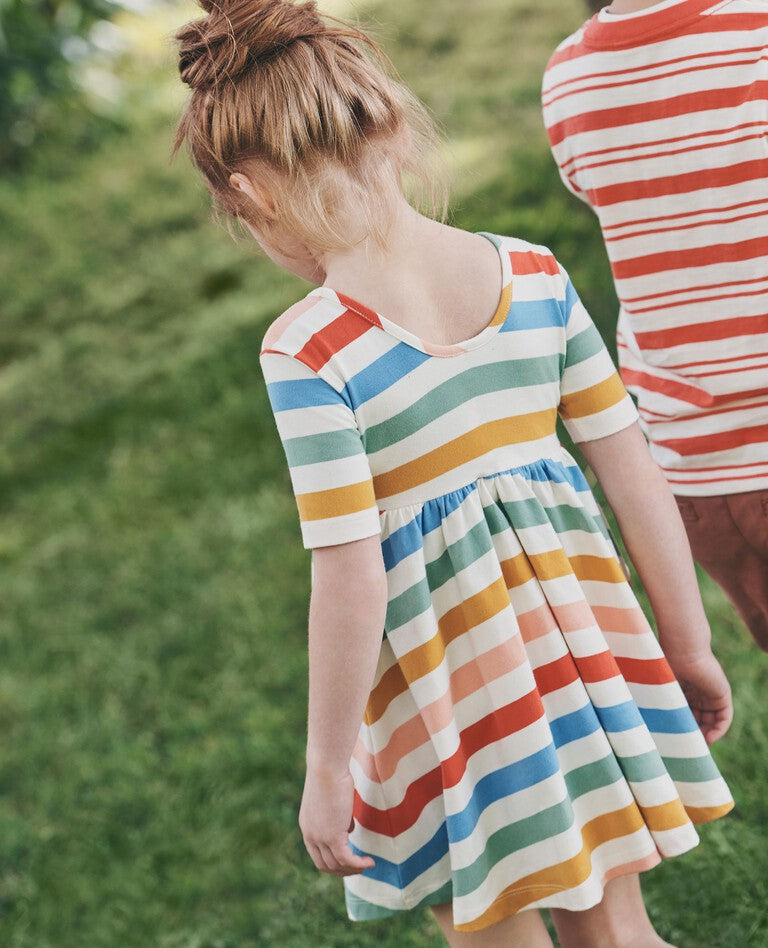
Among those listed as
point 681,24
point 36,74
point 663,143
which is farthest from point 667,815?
point 36,74

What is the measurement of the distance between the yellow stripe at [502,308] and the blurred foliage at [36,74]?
5.67 metres

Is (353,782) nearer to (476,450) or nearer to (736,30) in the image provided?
(476,450)

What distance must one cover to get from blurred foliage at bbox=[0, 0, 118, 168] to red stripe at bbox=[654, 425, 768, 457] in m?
5.58

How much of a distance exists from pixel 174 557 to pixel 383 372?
2.65 m

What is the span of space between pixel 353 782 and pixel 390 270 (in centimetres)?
63

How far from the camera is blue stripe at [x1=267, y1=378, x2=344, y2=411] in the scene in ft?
4.06

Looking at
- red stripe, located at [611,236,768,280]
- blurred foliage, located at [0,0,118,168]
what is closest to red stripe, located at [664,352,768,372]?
red stripe, located at [611,236,768,280]

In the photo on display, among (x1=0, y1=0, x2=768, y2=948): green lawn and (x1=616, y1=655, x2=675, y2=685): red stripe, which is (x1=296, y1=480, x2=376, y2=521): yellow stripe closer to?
(x1=616, y1=655, x2=675, y2=685): red stripe

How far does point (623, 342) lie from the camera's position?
1.71m

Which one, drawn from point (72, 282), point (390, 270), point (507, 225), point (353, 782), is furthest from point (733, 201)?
point (72, 282)

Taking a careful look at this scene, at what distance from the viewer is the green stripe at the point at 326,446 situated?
1.24 m

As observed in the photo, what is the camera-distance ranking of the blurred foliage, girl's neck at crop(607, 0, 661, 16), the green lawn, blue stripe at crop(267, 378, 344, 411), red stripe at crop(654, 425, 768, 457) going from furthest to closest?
the blurred foliage, the green lawn, red stripe at crop(654, 425, 768, 457), girl's neck at crop(607, 0, 661, 16), blue stripe at crop(267, 378, 344, 411)

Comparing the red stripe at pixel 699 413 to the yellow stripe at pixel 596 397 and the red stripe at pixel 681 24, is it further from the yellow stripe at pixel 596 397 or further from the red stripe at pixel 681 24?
the red stripe at pixel 681 24

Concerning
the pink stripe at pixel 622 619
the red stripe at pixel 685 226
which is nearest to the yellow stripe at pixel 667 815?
the pink stripe at pixel 622 619
